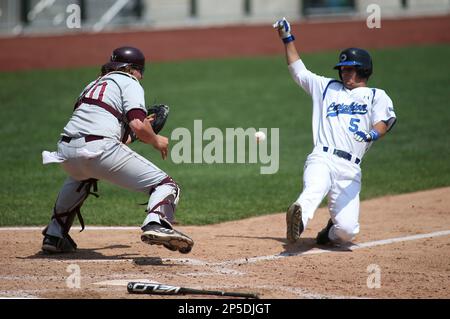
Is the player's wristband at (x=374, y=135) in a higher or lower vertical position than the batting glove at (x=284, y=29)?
lower

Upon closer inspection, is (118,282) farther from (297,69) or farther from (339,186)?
(297,69)

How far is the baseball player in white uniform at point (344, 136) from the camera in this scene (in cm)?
725

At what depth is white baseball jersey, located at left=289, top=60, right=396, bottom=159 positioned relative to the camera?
731cm

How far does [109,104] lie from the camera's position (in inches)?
262

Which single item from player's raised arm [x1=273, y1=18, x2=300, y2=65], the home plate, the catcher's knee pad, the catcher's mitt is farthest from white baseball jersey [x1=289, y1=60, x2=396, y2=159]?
the home plate

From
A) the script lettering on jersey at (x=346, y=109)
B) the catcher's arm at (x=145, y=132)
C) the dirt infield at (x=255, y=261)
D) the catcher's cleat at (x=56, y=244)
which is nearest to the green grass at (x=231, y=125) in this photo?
the dirt infield at (x=255, y=261)

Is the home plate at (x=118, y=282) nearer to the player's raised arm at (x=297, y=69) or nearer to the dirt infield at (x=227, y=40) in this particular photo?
the player's raised arm at (x=297, y=69)

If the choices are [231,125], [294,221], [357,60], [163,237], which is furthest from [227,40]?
[163,237]

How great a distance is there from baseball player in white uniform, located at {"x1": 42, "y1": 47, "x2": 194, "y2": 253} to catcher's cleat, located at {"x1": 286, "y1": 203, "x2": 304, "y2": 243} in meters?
0.85

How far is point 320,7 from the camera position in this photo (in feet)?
77.4

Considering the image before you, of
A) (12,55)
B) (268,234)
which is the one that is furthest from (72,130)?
(12,55)

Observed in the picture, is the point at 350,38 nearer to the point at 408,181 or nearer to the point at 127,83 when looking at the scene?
the point at 408,181

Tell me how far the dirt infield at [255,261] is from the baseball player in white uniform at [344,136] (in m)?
0.34
